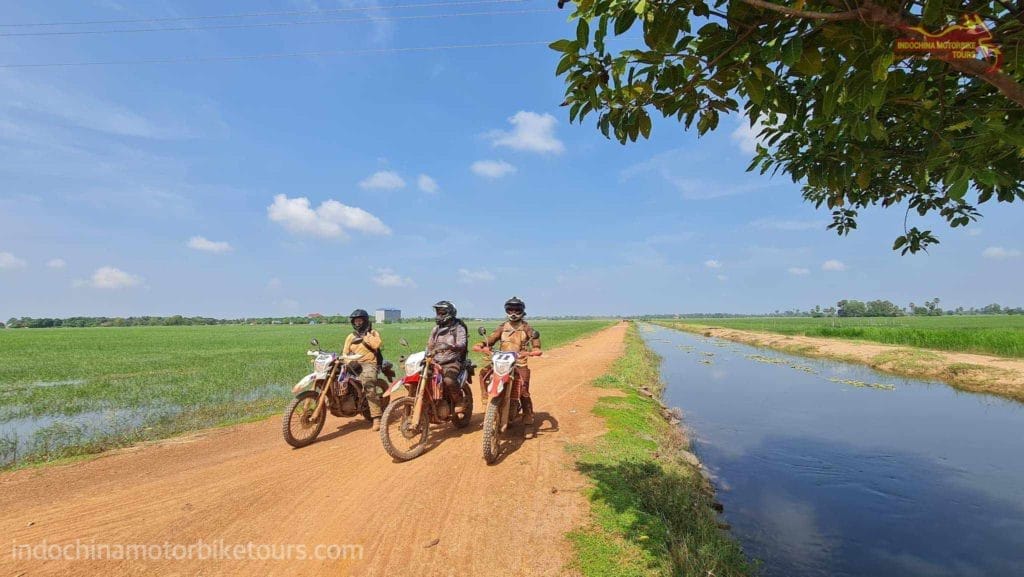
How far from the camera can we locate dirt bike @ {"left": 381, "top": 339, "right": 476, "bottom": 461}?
239 inches

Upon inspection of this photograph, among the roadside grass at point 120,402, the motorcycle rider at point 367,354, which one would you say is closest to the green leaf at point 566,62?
the motorcycle rider at point 367,354

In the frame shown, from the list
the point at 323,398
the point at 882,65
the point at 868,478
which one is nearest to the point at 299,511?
the point at 323,398

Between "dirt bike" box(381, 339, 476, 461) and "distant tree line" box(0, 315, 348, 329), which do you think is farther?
"distant tree line" box(0, 315, 348, 329)

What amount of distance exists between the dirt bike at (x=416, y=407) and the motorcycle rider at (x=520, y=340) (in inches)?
33.1

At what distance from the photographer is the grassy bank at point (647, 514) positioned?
3.82 meters

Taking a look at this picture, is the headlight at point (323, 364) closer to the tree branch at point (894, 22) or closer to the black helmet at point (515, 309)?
the black helmet at point (515, 309)

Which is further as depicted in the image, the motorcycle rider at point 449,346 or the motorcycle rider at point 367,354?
the motorcycle rider at point 367,354

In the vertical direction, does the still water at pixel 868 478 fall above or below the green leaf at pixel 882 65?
below

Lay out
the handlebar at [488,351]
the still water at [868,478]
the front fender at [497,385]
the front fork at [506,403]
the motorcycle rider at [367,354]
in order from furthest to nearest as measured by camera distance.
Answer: the motorcycle rider at [367,354] < the handlebar at [488,351] < the front fork at [506,403] < the front fender at [497,385] < the still water at [868,478]

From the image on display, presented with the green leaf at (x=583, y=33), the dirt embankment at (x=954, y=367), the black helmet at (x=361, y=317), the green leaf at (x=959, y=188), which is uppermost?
the green leaf at (x=583, y=33)

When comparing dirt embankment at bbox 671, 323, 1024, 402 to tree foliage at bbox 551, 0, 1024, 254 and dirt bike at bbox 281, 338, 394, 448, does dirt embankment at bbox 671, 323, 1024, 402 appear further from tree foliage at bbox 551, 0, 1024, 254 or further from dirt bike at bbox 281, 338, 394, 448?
dirt bike at bbox 281, 338, 394, 448

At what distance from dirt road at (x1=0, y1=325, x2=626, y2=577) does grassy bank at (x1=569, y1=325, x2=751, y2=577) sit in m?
0.32

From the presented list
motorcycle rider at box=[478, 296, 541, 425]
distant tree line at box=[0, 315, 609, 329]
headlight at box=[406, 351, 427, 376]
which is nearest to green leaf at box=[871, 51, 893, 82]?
motorcycle rider at box=[478, 296, 541, 425]

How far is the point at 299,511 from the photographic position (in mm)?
4605
